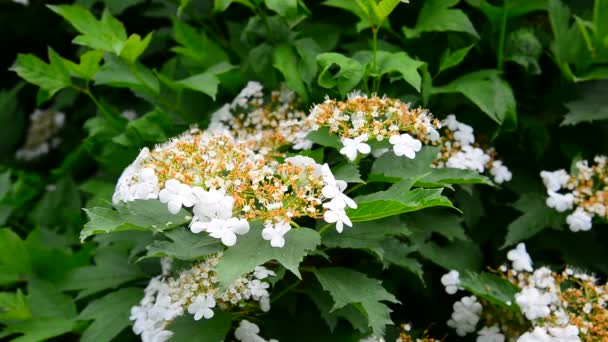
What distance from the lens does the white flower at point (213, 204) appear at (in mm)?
1688

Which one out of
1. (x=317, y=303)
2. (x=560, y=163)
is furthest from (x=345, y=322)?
(x=560, y=163)

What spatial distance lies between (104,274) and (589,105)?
1.70 metres

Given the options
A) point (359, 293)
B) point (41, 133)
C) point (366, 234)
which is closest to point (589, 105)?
point (366, 234)

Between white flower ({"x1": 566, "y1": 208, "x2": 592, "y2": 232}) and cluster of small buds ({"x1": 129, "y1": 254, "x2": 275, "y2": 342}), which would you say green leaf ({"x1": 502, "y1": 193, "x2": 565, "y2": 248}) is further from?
cluster of small buds ({"x1": 129, "y1": 254, "x2": 275, "y2": 342})

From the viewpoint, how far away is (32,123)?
12.5ft

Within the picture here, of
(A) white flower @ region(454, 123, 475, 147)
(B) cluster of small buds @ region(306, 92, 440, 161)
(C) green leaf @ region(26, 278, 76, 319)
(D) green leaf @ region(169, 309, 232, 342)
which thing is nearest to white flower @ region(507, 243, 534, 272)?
(A) white flower @ region(454, 123, 475, 147)

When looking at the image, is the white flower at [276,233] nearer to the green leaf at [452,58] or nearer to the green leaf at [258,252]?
the green leaf at [258,252]

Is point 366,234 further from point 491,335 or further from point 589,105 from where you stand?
point 589,105

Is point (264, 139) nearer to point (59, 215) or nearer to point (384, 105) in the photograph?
point (384, 105)

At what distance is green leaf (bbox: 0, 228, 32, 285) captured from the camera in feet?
8.91

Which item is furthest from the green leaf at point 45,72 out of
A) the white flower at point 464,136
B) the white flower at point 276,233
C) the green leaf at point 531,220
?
the green leaf at point 531,220

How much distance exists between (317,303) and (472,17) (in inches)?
49.1

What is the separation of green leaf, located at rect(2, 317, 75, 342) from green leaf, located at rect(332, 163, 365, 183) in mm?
1104

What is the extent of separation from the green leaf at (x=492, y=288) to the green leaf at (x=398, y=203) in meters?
0.49
